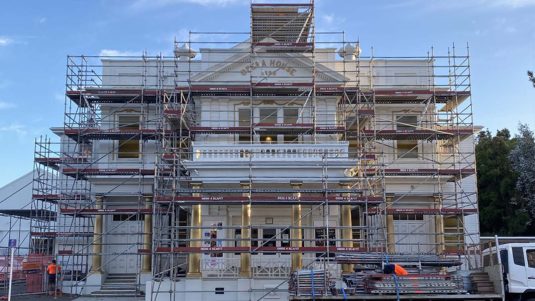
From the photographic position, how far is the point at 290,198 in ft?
83.0

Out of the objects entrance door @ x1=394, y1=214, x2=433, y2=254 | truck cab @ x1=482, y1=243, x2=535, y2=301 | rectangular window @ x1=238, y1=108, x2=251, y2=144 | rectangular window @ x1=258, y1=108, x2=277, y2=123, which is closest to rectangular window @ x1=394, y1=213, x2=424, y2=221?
entrance door @ x1=394, y1=214, x2=433, y2=254

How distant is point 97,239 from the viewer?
99.7ft

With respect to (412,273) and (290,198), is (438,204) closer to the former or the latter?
(290,198)

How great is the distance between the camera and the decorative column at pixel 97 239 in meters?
29.8

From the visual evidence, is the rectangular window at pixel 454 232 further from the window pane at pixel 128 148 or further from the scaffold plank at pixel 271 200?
the window pane at pixel 128 148

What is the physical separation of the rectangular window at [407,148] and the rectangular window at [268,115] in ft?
22.1

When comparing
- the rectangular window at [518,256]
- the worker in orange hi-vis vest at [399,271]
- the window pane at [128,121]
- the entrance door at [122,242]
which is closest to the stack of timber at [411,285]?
the worker in orange hi-vis vest at [399,271]

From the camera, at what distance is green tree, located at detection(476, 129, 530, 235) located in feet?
128

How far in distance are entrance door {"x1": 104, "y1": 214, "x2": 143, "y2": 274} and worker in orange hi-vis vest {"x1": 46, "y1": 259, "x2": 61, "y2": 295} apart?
2.43 m

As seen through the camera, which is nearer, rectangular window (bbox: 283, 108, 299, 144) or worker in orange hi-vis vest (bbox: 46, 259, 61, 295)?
worker in orange hi-vis vest (bbox: 46, 259, 61, 295)

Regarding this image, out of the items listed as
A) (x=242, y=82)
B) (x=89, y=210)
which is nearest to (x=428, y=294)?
(x=242, y=82)

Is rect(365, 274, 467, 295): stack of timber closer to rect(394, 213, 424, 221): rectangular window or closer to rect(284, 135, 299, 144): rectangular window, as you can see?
rect(284, 135, 299, 144): rectangular window

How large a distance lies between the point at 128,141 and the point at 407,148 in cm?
1443

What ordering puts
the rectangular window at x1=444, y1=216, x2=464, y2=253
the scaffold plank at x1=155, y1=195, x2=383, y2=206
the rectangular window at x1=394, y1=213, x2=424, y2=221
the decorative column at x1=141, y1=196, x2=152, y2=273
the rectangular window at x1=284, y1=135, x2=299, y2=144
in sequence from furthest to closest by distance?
the rectangular window at x1=394, y1=213, x2=424, y2=221
the rectangular window at x1=284, y1=135, x2=299, y2=144
the decorative column at x1=141, y1=196, x2=152, y2=273
the rectangular window at x1=444, y1=216, x2=464, y2=253
the scaffold plank at x1=155, y1=195, x2=383, y2=206
